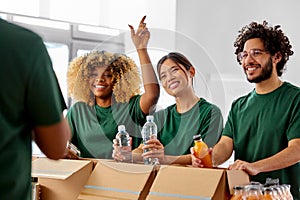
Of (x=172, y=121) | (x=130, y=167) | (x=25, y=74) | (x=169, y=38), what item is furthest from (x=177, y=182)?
(x=25, y=74)

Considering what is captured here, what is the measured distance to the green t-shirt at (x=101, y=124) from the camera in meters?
2.10

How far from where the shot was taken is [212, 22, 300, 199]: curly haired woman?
2.10 m

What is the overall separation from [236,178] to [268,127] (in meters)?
0.48

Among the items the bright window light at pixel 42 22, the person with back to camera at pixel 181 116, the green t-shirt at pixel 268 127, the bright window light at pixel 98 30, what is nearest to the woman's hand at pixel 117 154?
the person with back to camera at pixel 181 116

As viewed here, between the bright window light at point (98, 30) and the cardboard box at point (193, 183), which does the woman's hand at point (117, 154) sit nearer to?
the cardboard box at point (193, 183)

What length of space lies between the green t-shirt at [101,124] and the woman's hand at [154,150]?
0.54 ft

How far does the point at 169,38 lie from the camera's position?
7.28 ft

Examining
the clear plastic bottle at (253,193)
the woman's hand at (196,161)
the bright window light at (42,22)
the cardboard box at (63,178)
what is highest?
the bright window light at (42,22)

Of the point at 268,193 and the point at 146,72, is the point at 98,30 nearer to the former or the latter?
the point at 146,72

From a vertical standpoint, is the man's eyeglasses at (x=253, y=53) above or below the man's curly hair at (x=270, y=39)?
below

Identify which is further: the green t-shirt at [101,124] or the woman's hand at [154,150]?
the green t-shirt at [101,124]

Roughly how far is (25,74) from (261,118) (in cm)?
140

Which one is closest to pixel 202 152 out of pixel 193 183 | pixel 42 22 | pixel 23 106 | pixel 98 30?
pixel 193 183

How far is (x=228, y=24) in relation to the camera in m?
3.80
